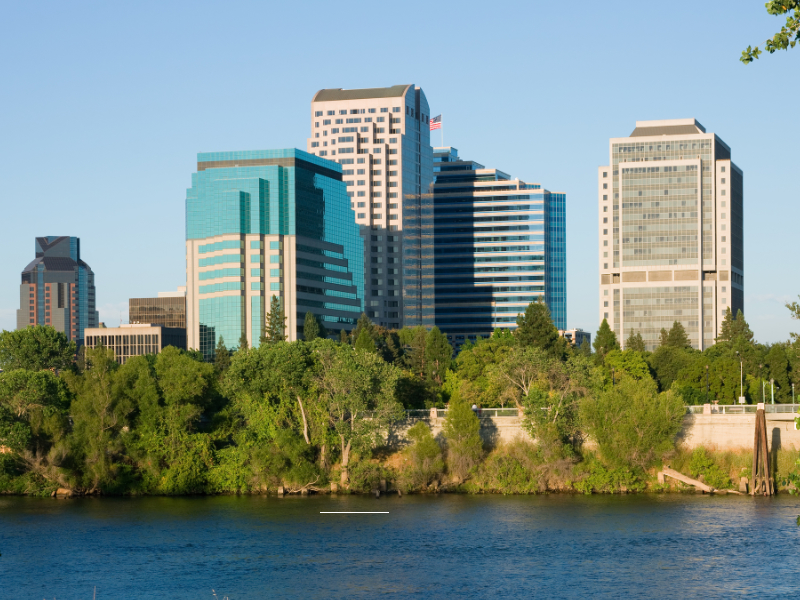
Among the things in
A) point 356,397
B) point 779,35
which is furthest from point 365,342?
point 779,35

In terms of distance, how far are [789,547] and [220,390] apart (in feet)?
201

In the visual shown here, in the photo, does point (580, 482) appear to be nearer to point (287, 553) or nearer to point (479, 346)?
point (287, 553)

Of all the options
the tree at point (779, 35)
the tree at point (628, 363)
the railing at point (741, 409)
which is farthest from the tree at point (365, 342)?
the tree at point (779, 35)

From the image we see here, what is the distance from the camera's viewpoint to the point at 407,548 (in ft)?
252

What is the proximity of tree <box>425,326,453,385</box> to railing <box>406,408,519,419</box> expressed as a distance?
54021mm

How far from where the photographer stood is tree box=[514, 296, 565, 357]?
143 metres

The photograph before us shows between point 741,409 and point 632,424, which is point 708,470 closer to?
point 632,424

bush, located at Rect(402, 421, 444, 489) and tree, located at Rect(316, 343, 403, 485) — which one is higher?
tree, located at Rect(316, 343, 403, 485)

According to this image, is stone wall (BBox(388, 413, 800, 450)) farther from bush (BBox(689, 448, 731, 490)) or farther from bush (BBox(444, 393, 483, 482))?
bush (BBox(444, 393, 483, 482))

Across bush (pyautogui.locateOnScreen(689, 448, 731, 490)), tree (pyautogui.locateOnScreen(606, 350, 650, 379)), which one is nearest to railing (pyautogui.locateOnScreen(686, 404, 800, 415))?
bush (pyautogui.locateOnScreen(689, 448, 731, 490))

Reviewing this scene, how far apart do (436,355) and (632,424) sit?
73.0 meters

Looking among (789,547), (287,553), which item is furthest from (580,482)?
(287,553)

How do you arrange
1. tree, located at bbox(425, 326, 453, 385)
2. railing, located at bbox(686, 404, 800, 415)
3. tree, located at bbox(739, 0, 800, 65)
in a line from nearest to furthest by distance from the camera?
tree, located at bbox(739, 0, 800, 65)
railing, located at bbox(686, 404, 800, 415)
tree, located at bbox(425, 326, 453, 385)

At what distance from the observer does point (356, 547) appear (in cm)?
7750
